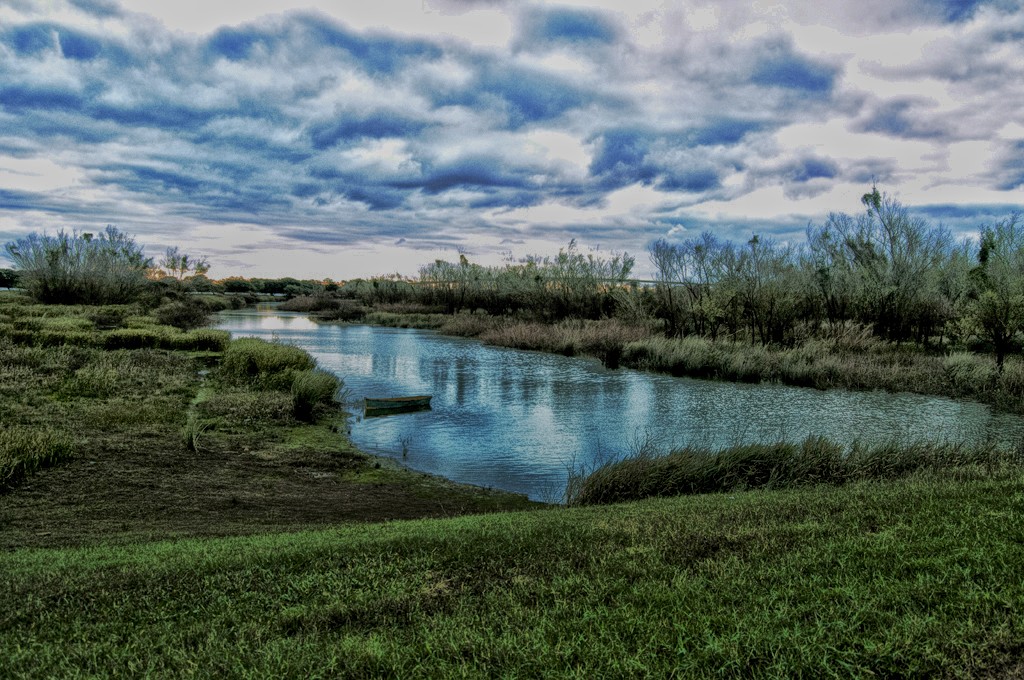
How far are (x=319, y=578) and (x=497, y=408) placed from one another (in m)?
17.3

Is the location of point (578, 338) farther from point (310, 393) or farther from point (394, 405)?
point (310, 393)

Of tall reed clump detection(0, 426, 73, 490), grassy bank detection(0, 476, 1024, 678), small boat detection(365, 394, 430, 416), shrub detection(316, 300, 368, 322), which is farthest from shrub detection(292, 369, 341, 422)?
shrub detection(316, 300, 368, 322)

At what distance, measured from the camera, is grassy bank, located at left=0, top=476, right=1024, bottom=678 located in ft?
14.8

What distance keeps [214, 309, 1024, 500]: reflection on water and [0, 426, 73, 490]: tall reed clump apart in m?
7.04

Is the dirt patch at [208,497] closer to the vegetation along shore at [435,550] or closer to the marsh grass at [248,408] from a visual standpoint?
the vegetation along shore at [435,550]

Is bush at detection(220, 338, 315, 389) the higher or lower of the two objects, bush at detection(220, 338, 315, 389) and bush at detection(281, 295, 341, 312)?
the lower

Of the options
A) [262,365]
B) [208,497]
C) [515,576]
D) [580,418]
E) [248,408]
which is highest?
[262,365]

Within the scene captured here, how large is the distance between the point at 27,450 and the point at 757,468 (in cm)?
1409

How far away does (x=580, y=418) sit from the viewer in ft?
71.7

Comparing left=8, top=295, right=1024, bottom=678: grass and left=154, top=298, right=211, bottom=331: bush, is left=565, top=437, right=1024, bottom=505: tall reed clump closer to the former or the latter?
left=8, top=295, right=1024, bottom=678: grass

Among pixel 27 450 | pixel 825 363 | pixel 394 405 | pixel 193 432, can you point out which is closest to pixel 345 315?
pixel 394 405

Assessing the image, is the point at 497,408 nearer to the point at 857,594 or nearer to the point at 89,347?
the point at 89,347

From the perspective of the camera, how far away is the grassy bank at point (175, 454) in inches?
414

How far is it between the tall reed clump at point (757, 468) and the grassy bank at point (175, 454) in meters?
1.90
